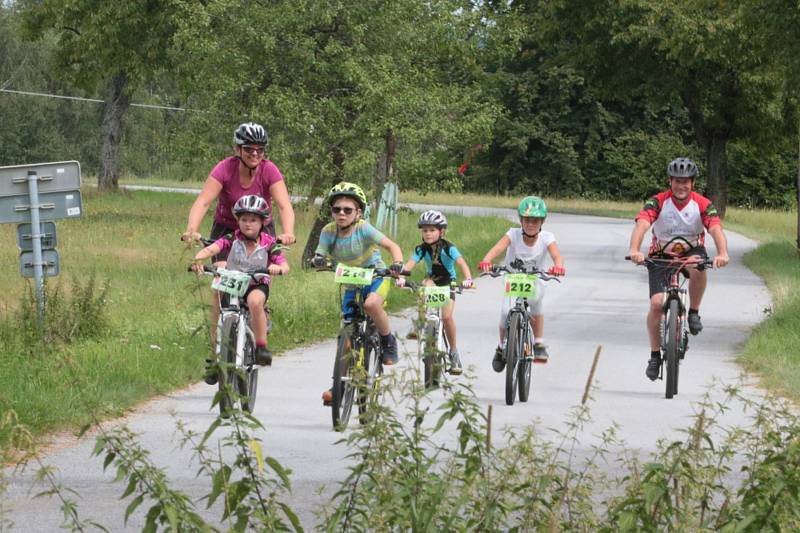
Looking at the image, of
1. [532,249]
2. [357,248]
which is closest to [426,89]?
[532,249]

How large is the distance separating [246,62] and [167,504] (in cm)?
2019

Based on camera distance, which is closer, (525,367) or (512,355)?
(512,355)

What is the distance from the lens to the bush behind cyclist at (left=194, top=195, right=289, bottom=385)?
10062mm

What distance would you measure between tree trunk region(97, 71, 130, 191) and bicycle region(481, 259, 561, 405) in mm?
41377

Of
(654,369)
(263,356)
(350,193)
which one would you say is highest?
(350,193)

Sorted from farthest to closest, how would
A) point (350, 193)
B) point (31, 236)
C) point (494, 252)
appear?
point (31, 236), point (494, 252), point (350, 193)

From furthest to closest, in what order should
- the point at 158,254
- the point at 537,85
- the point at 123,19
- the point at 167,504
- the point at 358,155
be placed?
the point at 537,85
the point at 123,19
the point at 158,254
the point at 358,155
the point at 167,504

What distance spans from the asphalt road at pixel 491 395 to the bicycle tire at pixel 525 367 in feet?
0.38

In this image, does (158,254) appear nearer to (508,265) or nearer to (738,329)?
(738,329)

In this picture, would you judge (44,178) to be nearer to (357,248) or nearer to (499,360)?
(357,248)

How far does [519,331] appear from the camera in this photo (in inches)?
437

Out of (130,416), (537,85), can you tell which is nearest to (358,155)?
(130,416)

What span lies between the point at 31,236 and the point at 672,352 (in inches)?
217

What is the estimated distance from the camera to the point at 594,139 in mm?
70938
